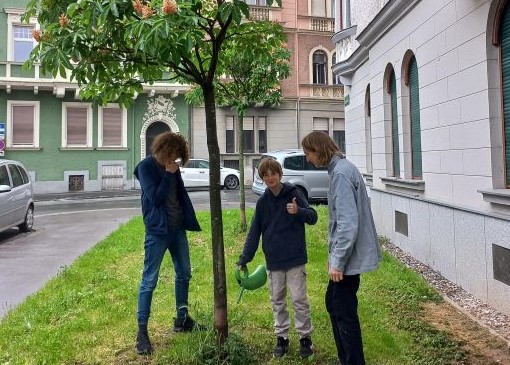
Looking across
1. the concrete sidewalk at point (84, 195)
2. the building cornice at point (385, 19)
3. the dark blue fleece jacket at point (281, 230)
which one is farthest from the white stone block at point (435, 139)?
the concrete sidewalk at point (84, 195)

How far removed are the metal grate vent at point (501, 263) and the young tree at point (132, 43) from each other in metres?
2.93

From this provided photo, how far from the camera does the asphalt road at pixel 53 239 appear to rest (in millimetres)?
6805

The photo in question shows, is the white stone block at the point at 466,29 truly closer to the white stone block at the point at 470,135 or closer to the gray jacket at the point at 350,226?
the white stone block at the point at 470,135

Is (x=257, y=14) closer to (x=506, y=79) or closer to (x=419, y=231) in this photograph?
(x=419, y=231)

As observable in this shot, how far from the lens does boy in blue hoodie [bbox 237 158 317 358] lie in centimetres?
392

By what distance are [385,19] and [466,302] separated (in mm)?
5399

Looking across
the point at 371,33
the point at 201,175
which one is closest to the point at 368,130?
the point at 371,33

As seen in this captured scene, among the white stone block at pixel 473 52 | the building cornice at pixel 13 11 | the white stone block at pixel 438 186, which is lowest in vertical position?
the white stone block at pixel 438 186

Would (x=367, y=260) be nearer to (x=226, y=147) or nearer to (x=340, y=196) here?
(x=340, y=196)

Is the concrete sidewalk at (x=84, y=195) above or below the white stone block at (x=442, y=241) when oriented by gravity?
above

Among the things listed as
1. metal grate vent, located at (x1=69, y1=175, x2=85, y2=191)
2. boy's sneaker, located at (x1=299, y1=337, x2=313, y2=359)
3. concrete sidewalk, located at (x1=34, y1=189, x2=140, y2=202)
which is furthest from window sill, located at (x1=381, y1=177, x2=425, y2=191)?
metal grate vent, located at (x1=69, y1=175, x2=85, y2=191)

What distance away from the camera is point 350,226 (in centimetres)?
324

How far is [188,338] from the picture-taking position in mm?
4082

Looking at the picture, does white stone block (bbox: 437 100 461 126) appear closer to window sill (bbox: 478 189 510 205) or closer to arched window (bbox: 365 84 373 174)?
window sill (bbox: 478 189 510 205)
